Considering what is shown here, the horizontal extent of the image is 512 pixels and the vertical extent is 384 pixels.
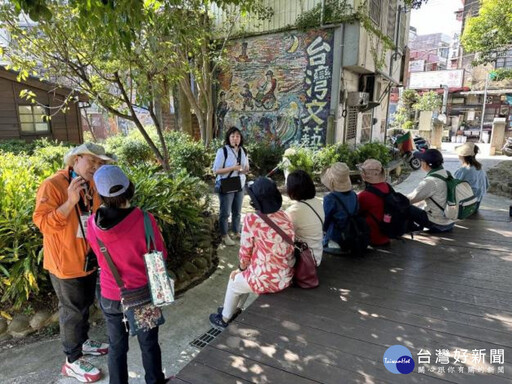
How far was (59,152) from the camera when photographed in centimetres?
787

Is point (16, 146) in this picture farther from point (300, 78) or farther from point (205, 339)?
point (205, 339)

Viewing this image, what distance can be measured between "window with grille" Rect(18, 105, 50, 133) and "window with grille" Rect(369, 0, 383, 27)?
1053 cm

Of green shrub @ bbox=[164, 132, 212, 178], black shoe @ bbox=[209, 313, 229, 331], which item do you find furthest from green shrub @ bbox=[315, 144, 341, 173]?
black shoe @ bbox=[209, 313, 229, 331]

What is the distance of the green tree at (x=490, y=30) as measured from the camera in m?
10.3

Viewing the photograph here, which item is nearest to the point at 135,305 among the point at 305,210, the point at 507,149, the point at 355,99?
the point at 305,210

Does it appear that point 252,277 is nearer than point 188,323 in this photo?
Yes

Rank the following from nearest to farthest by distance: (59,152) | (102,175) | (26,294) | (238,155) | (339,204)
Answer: (102,175) < (26,294) < (339,204) < (238,155) < (59,152)

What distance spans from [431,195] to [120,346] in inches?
141

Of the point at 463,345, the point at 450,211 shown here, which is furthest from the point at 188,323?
the point at 450,211

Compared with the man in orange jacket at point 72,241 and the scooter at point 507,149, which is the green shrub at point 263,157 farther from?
the scooter at point 507,149

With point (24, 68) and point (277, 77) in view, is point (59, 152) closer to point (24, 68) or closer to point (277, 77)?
point (24, 68)

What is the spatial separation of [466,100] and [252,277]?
111ft

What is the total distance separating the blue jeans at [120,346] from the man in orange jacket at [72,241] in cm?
45

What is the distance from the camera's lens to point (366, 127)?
43.9 feet
